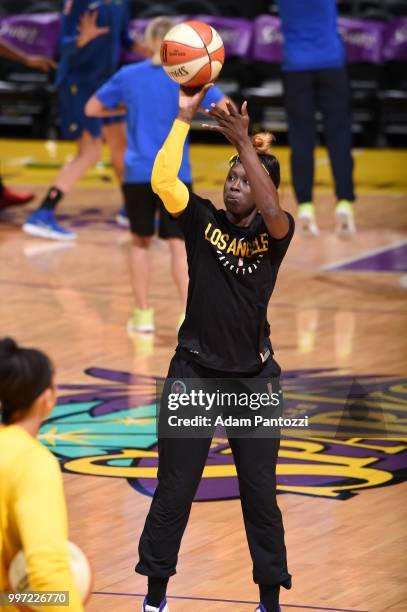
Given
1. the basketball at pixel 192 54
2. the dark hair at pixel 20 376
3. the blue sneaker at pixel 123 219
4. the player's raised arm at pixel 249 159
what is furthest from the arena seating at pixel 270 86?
the dark hair at pixel 20 376

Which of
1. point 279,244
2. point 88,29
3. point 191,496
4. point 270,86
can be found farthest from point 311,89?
point 191,496

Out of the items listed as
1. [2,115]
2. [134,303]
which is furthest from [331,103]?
[2,115]

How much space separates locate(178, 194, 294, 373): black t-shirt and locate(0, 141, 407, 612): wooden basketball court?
1.01 metres

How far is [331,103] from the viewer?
39.5 feet

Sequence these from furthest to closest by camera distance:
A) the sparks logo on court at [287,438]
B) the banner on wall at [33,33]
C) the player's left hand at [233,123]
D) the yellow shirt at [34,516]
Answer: the banner on wall at [33,33], the sparks logo on court at [287,438], the player's left hand at [233,123], the yellow shirt at [34,516]

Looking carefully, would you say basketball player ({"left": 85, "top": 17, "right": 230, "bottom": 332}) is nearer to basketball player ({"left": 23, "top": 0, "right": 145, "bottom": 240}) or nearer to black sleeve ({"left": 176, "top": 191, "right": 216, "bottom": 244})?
basketball player ({"left": 23, "top": 0, "right": 145, "bottom": 240})

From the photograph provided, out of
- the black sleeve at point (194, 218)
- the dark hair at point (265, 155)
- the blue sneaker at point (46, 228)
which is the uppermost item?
the dark hair at point (265, 155)

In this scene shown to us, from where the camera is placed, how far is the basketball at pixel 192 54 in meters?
5.81

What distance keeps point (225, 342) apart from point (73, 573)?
4.65ft

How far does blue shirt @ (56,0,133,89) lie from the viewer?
43.4 feet

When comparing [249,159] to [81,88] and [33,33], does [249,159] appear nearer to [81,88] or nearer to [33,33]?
[81,88]

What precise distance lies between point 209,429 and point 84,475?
2.20m

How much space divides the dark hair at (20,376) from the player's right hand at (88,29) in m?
9.68

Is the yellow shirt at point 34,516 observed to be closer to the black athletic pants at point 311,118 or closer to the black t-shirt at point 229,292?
the black t-shirt at point 229,292
